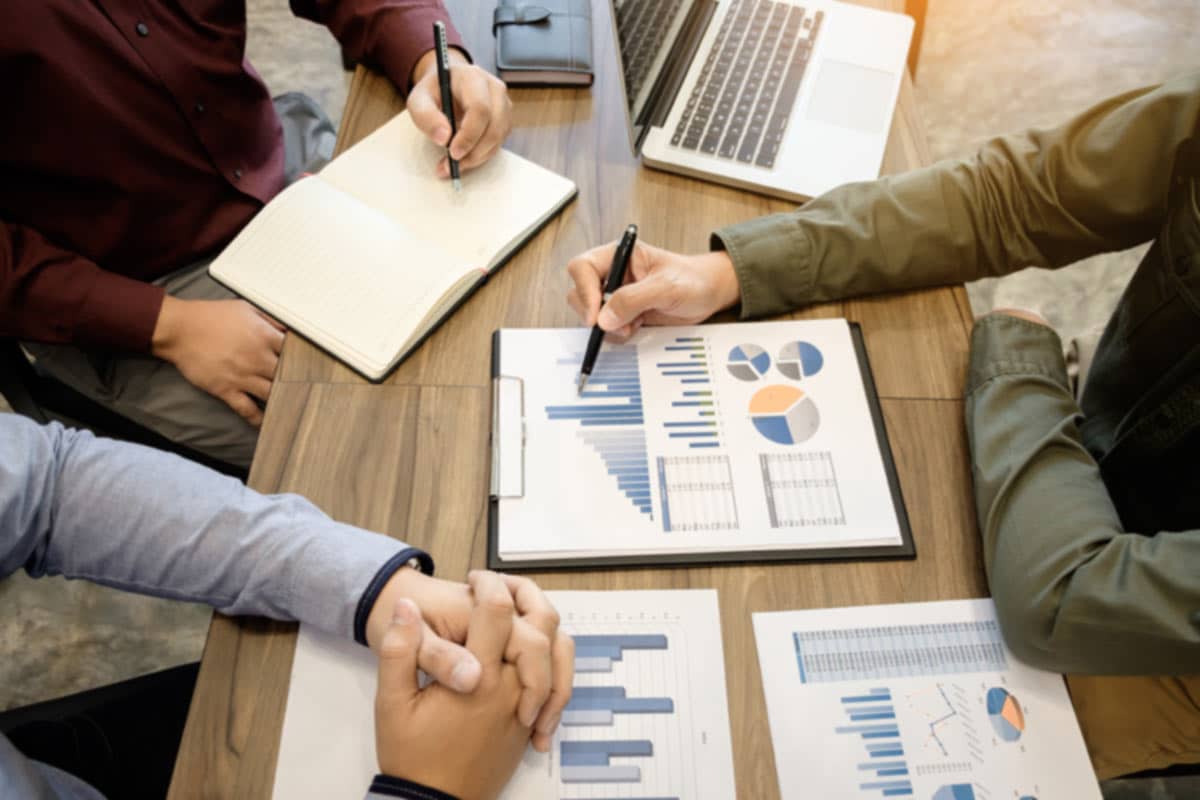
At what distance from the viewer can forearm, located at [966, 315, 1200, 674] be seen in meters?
0.67

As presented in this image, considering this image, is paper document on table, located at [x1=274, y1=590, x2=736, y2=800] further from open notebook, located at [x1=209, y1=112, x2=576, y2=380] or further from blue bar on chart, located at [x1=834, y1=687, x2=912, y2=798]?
open notebook, located at [x1=209, y1=112, x2=576, y2=380]

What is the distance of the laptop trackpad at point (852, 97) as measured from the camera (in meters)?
1.04

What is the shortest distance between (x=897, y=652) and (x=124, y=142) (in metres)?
1.03

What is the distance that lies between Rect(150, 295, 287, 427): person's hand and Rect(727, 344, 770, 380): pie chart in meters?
0.56

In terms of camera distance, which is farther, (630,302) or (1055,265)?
(1055,265)

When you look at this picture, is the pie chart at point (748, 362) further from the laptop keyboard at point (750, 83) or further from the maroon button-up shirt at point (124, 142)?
the maroon button-up shirt at point (124, 142)

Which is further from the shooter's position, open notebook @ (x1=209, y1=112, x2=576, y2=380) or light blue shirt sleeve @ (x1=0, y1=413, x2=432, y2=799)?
open notebook @ (x1=209, y1=112, x2=576, y2=380)

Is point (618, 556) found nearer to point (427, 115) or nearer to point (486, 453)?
point (486, 453)

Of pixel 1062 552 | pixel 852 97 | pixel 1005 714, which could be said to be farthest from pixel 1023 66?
pixel 1005 714

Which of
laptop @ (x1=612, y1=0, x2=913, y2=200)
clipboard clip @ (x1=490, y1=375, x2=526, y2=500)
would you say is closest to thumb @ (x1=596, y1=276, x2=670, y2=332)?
clipboard clip @ (x1=490, y1=375, x2=526, y2=500)

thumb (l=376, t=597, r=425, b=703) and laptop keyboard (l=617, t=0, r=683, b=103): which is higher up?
laptop keyboard (l=617, t=0, r=683, b=103)

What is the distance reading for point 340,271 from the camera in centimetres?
89

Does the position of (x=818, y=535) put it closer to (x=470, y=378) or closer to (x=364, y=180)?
(x=470, y=378)

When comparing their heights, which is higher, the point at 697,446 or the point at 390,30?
the point at 390,30
